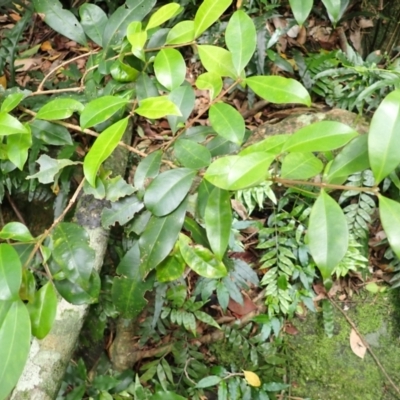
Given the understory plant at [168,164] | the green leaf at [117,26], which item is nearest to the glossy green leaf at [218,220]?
the understory plant at [168,164]

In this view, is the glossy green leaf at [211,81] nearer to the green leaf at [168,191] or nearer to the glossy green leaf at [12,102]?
the green leaf at [168,191]

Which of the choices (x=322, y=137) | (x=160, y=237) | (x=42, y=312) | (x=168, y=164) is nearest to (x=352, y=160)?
(x=322, y=137)

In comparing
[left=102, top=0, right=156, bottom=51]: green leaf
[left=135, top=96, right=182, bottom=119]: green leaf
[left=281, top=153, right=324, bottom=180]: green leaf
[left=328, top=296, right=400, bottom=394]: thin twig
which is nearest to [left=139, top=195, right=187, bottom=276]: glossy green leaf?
[left=135, top=96, right=182, bottom=119]: green leaf

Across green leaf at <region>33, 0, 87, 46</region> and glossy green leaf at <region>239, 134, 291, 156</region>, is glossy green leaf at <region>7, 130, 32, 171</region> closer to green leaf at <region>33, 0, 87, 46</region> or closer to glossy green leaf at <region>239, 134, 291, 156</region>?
green leaf at <region>33, 0, 87, 46</region>

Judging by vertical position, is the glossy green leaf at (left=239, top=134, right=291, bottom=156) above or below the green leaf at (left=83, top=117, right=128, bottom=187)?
above

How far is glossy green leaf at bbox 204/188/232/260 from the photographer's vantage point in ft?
3.24

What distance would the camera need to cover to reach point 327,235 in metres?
0.77

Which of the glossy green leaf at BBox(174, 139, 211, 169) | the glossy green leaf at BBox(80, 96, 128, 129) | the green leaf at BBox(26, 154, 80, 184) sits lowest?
the green leaf at BBox(26, 154, 80, 184)

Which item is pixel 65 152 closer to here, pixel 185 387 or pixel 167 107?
pixel 167 107

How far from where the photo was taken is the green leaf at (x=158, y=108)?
39.3 inches

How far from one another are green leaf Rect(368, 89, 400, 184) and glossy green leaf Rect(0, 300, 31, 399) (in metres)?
0.84

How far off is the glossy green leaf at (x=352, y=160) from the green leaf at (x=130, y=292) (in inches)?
26.3

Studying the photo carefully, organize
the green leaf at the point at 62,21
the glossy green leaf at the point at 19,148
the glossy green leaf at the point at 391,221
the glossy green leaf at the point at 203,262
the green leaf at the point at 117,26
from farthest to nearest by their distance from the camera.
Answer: the green leaf at the point at 62,21, the green leaf at the point at 117,26, the glossy green leaf at the point at 19,148, the glossy green leaf at the point at 203,262, the glossy green leaf at the point at 391,221

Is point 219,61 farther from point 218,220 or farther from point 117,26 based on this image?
point 117,26
